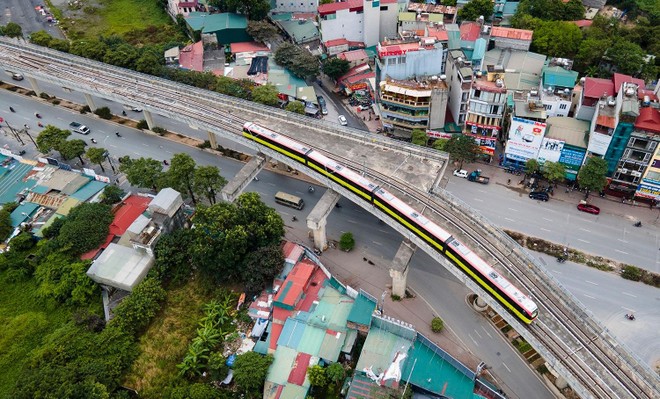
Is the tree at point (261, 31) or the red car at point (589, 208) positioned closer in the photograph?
the red car at point (589, 208)

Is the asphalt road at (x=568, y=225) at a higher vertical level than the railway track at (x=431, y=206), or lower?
lower

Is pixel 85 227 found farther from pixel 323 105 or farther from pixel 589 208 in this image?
pixel 589 208

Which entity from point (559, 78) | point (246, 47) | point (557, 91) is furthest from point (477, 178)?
point (246, 47)

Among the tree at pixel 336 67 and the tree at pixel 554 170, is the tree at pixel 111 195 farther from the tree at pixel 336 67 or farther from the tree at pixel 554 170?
the tree at pixel 554 170

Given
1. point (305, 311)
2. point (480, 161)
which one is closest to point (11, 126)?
point (305, 311)

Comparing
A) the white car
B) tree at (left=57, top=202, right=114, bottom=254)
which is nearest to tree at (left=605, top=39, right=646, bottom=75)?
the white car

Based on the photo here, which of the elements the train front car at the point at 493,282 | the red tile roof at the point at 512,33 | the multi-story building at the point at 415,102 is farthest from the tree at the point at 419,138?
the train front car at the point at 493,282
